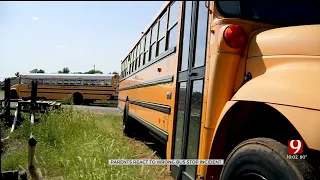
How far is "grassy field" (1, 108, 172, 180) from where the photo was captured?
3133mm

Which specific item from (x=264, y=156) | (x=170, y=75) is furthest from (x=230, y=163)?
(x=170, y=75)

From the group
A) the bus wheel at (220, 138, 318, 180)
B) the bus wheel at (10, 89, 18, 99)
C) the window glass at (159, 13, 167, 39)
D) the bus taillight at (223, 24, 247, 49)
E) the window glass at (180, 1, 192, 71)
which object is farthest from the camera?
the bus wheel at (10, 89, 18, 99)

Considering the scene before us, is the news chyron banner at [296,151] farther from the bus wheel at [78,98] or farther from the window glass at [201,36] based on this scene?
the bus wheel at [78,98]

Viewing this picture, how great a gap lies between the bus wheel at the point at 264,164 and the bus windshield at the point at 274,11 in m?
0.94

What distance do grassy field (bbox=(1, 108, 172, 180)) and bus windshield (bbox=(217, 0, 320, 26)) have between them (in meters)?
1.72

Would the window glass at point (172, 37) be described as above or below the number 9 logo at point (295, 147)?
above

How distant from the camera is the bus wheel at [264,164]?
61.3 inches

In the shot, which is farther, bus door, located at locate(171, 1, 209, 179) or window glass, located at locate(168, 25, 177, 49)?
window glass, located at locate(168, 25, 177, 49)

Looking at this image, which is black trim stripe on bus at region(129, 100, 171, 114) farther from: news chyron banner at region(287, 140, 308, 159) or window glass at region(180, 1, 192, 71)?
news chyron banner at region(287, 140, 308, 159)

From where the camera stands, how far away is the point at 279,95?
67.2 inches

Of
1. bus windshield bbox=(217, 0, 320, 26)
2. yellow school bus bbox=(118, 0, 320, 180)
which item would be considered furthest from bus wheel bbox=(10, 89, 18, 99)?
bus windshield bbox=(217, 0, 320, 26)

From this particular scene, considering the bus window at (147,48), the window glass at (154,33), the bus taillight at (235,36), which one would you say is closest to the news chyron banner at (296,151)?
the bus taillight at (235,36)

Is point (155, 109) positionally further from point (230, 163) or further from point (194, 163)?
point (230, 163)

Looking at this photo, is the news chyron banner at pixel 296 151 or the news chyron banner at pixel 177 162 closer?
the news chyron banner at pixel 296 151
